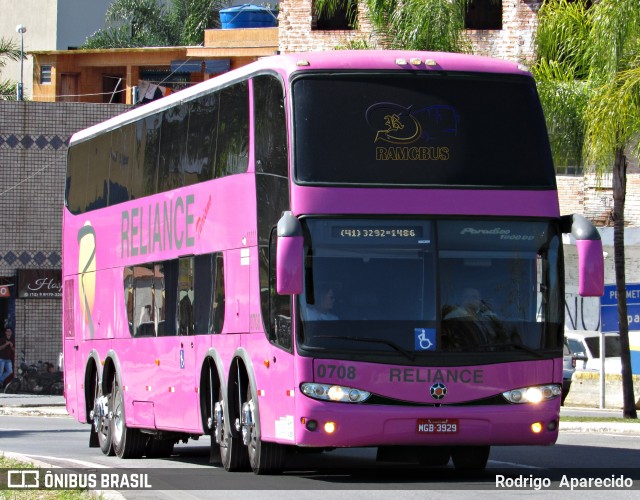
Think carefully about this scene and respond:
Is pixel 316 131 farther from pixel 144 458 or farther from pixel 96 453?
pixel 96 453

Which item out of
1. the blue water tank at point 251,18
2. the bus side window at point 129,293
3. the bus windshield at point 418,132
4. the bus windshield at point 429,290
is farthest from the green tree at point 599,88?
the blue water tank at point 251,18

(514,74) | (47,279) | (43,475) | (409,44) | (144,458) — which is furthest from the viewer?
(47,279)

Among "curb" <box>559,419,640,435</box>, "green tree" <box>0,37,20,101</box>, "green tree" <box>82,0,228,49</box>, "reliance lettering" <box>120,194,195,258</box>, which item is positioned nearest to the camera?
"reliance lettering" <box>120,194,195,258</box>

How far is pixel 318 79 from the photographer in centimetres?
1502

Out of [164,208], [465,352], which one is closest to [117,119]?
[164,208]

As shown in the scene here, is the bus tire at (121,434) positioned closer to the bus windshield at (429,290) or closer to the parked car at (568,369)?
the bus windshield at (429,290)

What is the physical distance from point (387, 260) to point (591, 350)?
23240 mm

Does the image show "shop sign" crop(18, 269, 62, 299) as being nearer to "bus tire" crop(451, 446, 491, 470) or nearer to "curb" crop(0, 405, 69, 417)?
"curb" crop(0, 405, 69, 417)

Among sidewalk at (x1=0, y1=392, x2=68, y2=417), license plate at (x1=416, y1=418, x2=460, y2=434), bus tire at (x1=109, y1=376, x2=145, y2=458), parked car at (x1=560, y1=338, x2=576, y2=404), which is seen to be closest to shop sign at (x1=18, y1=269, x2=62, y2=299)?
sidewalk at (x1=0, y1=392, x2=68, y2=417)

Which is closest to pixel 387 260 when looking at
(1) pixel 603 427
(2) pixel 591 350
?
(1) pixel 603 427

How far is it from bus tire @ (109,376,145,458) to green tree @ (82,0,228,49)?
56.2 meters

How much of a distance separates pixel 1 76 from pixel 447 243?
6471 cm

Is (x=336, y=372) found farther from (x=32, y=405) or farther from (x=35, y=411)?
(x=32, y=405)

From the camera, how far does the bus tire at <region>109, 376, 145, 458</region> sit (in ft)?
66.8
